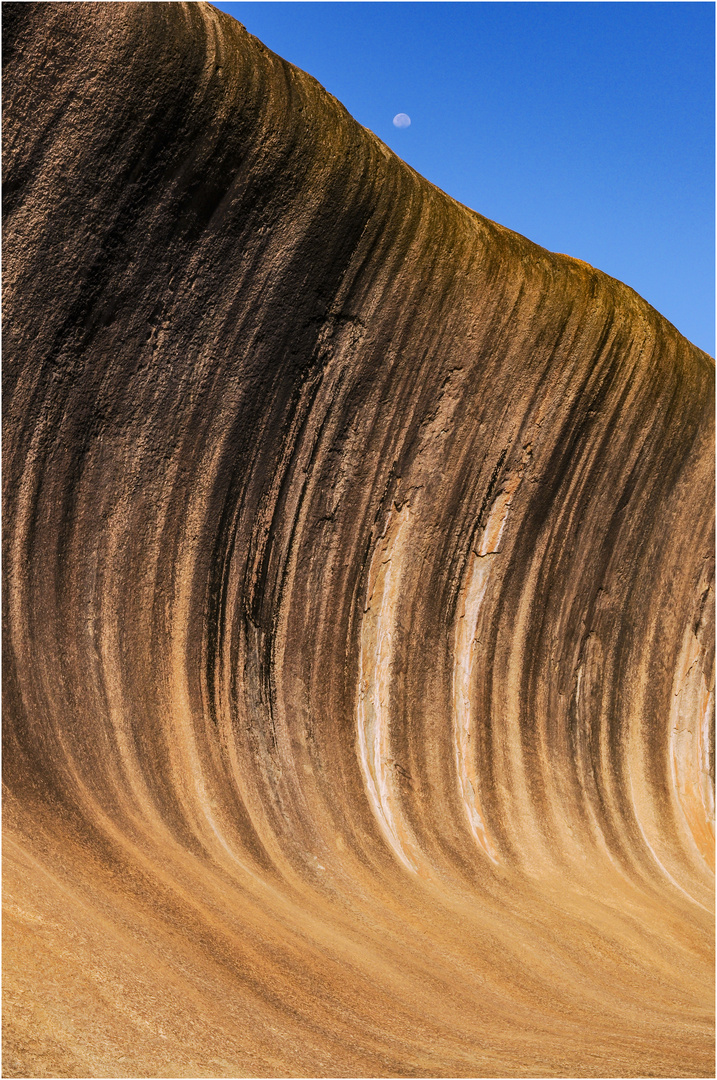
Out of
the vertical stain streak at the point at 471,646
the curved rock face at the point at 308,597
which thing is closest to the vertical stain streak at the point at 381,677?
the curved rock face at the point at 308,597

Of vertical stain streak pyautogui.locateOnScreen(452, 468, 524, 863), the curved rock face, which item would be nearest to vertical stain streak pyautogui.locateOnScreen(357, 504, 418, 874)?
the curved rock face

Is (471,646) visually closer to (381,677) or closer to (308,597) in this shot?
(381,677)

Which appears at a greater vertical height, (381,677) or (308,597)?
(308,597)

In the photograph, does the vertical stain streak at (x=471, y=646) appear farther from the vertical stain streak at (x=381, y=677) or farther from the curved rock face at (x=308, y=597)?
the vertical stain streak at (x=381, y=677)

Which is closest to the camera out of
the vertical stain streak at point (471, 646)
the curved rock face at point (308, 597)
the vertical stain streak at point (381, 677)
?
the curved rock face at point (308, 597)

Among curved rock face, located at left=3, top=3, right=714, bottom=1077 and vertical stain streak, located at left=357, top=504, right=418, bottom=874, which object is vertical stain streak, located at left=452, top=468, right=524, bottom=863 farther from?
vertical stain streak, located at left=357, top=504, right=418, bottom=874

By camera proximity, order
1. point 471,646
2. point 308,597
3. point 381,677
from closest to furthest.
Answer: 1. point 308,597
2. point 381,677
3. point 471,646

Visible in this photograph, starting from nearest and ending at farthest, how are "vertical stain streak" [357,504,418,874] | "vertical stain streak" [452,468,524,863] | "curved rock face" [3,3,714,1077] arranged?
"curved rock face" [3,3,714,1077] → "vertical stain streak" [357,504,418,874] → "vertical stain streak" [452,468,524,863]

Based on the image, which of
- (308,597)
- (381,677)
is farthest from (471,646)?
(308,597)
